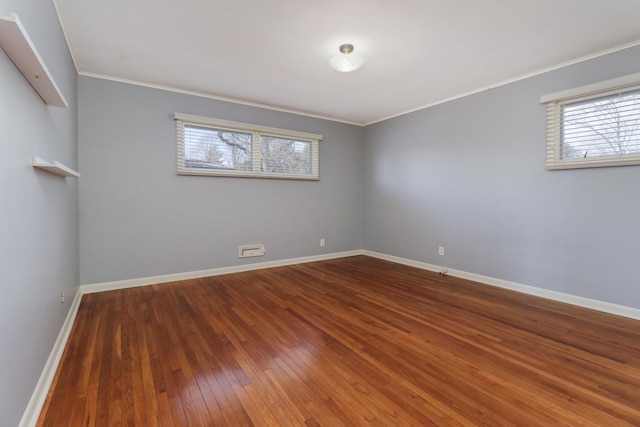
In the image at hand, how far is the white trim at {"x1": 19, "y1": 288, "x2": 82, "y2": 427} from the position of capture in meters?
1.34

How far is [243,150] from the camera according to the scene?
4270 millimetres

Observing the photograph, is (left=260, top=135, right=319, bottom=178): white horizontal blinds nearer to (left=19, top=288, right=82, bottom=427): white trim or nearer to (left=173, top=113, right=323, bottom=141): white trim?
(left=173, top=113, right=323, bottom=141): white trim

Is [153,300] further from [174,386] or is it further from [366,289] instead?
[366,289]

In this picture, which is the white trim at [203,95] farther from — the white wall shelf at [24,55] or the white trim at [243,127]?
the white wall shelf at [24,55]

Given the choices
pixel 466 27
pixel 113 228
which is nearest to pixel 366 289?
pixel 466 27

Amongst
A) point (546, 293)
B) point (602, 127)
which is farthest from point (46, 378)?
point (602, 127)

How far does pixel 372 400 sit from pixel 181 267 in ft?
10.4

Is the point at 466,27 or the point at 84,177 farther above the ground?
the point at 466,27

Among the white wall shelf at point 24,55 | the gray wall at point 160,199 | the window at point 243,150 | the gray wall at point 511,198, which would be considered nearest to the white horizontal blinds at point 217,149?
the window at point 243,150

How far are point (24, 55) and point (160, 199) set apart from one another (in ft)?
8.55

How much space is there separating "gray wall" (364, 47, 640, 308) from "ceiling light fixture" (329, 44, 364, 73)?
1362 mm

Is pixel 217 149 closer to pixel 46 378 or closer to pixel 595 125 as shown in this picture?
pixel 46 378

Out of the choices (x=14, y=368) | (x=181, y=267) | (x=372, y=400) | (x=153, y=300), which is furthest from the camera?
(x=181, y=267)

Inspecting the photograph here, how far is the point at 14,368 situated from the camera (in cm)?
121
